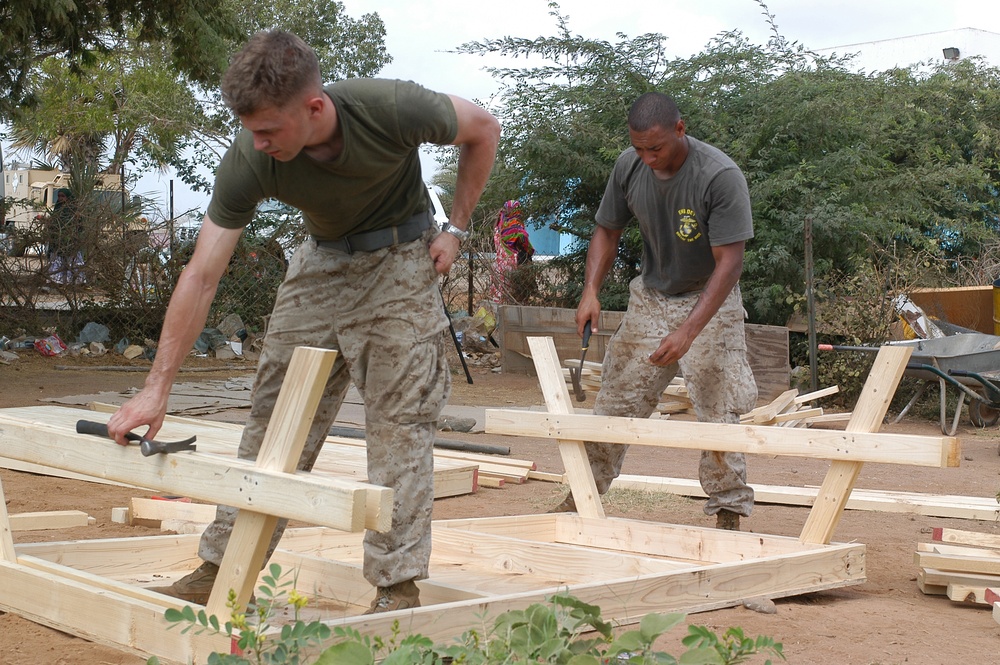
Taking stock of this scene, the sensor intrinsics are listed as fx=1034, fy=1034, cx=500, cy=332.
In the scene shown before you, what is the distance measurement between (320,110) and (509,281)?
12112mm

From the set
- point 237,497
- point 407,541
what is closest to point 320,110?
point 237,497

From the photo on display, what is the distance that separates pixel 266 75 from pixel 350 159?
1.34 feet

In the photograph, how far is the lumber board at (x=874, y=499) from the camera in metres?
5.93

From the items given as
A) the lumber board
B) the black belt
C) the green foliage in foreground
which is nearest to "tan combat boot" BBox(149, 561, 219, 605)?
the green foliage in foreground

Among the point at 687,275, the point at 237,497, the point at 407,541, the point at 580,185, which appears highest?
the point at 580,185

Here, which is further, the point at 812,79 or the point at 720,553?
the point at 812,79

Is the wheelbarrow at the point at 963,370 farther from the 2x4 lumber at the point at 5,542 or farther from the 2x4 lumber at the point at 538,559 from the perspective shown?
the 2x4 lumber at the point at 5,542

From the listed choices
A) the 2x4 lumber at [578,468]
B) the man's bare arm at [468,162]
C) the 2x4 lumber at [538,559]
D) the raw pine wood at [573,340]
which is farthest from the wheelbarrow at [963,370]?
the man's bare arm at [468,162]

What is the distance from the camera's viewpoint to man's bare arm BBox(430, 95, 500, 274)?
3.25 metres

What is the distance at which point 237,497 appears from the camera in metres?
2.71

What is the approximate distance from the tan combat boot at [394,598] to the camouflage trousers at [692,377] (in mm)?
1985

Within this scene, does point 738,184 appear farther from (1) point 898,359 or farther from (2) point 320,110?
(2) point 320,110

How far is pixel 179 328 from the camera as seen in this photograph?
9.81ft

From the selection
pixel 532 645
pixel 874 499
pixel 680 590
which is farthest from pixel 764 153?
pixel 532 645
